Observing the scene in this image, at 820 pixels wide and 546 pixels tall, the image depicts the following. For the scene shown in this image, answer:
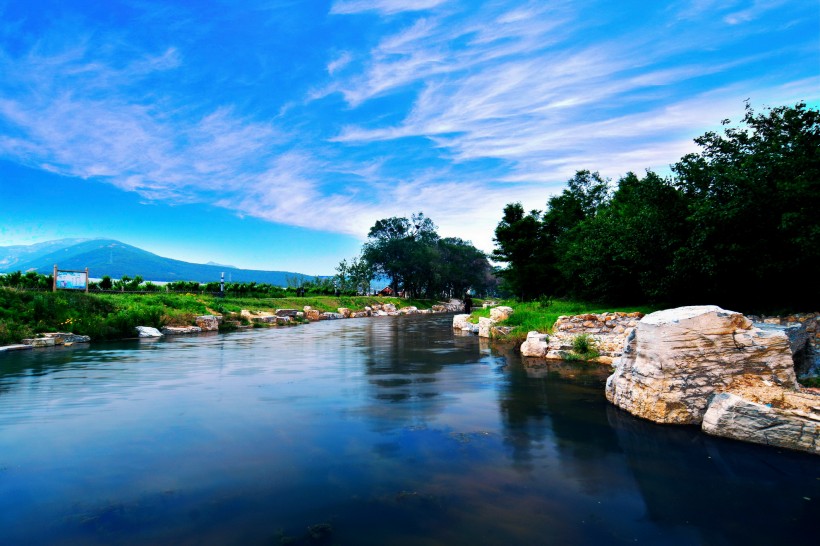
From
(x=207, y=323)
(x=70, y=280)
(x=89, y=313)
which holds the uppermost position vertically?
(x=70, y=280)

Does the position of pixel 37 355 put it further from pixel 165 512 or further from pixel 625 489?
pixel 625 489

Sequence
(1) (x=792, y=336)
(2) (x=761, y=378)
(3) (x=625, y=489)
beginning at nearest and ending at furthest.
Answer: (3) (x=625, y=489) → (2) (x=761, y=378) → (1) (x=792, y=336)

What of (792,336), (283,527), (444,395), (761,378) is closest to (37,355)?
(444,395)

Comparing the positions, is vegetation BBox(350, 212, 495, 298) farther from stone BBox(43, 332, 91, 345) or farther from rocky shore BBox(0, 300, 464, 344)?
stone BBox(43, 332, 91, 345)

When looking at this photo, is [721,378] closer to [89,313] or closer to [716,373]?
[716,373]

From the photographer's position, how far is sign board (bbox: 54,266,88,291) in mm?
25859

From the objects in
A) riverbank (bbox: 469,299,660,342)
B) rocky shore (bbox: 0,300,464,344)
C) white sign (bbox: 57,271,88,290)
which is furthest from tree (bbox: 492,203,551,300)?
white sign (bbox: 57,271,88,290)

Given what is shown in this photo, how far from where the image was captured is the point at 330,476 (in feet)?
19.5

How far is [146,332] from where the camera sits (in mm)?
24953

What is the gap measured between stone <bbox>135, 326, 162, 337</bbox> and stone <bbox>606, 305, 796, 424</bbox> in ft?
85.8

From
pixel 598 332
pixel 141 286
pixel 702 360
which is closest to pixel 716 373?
pixel 702 360

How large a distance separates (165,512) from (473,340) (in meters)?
20.3

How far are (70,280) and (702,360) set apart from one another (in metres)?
32.6

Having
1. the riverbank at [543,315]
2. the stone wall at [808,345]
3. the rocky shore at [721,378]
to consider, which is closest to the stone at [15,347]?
the riverbank at [543,315]
